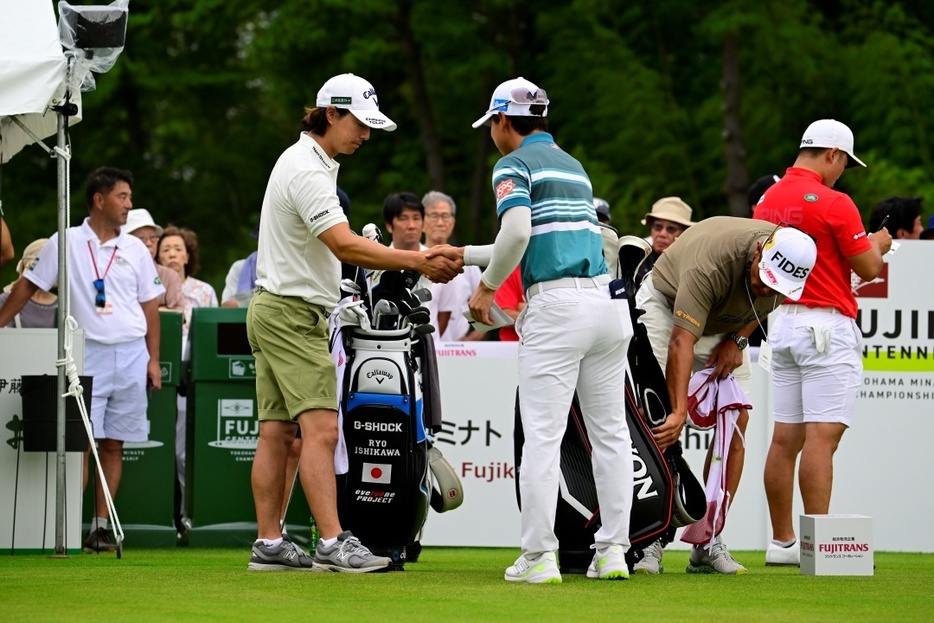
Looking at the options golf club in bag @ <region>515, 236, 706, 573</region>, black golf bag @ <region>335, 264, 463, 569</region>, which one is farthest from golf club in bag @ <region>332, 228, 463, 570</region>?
golf club in bag @ <region>515, 236, 706, 573</region>

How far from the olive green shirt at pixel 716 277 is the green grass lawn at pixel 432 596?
1.24 metres

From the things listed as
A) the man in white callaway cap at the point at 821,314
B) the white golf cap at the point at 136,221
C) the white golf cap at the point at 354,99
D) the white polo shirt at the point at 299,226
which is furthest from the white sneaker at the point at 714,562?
the white golf cap at the point at 136,221

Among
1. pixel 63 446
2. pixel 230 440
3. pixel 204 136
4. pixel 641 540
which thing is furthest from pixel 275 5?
pixel 641 540

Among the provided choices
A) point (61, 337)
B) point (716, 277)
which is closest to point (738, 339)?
point (716, 277)

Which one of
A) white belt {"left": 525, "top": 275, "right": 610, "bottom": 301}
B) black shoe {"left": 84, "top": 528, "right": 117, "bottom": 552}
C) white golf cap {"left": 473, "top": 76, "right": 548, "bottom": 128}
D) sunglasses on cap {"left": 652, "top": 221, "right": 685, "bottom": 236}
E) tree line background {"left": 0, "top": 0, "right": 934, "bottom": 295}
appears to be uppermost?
tree line background {"left": 0, "top": 0, "right": 934, "bottom": 295}

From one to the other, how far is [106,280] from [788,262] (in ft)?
14.3

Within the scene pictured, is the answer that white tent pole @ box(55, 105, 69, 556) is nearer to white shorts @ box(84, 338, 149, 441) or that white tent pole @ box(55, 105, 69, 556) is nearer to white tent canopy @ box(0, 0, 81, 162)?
white tent canopy @ box(0, 0, 81, 162)

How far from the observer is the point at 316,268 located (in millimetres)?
7102

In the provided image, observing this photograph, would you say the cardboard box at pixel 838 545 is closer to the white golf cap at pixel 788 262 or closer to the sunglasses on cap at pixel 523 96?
the white golf cap at pixel 788 262

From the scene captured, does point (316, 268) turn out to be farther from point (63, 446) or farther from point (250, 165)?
point (250, 165)

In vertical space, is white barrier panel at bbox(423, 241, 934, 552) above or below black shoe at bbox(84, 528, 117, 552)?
above

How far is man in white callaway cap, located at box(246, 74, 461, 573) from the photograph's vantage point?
6.91 metres

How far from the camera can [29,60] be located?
780cm

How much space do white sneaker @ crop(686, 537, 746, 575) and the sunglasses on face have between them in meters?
3.90
